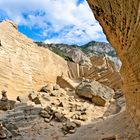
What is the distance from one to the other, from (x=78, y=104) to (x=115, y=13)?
446 inches

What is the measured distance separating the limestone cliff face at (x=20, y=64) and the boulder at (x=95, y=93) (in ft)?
10.3

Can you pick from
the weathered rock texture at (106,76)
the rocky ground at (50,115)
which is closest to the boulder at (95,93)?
the rocky ground at (50,115)

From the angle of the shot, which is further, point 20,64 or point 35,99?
point 20,64

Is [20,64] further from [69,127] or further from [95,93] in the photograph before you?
[69,127]

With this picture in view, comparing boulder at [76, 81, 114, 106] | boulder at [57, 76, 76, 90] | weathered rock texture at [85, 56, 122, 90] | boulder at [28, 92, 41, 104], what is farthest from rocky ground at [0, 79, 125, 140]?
weathered rock texture at [85, 56, 122, 90]

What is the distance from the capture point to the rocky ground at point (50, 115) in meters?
11.3

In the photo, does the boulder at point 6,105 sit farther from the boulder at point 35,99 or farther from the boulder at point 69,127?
the boulder at point 69,127

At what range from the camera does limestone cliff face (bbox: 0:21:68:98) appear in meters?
17.0

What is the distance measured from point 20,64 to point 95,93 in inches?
181

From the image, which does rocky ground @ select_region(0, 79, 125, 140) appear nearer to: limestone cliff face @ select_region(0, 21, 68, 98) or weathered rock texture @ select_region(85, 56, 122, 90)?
limestone cliff face @ select_region(0, 21, 68, 98)

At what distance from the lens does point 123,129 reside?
8.62 m

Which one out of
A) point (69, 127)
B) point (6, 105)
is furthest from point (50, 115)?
point (6, 105)

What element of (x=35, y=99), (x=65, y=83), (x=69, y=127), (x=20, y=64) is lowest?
(x=69, y=127)

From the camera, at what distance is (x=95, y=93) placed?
1697cm
